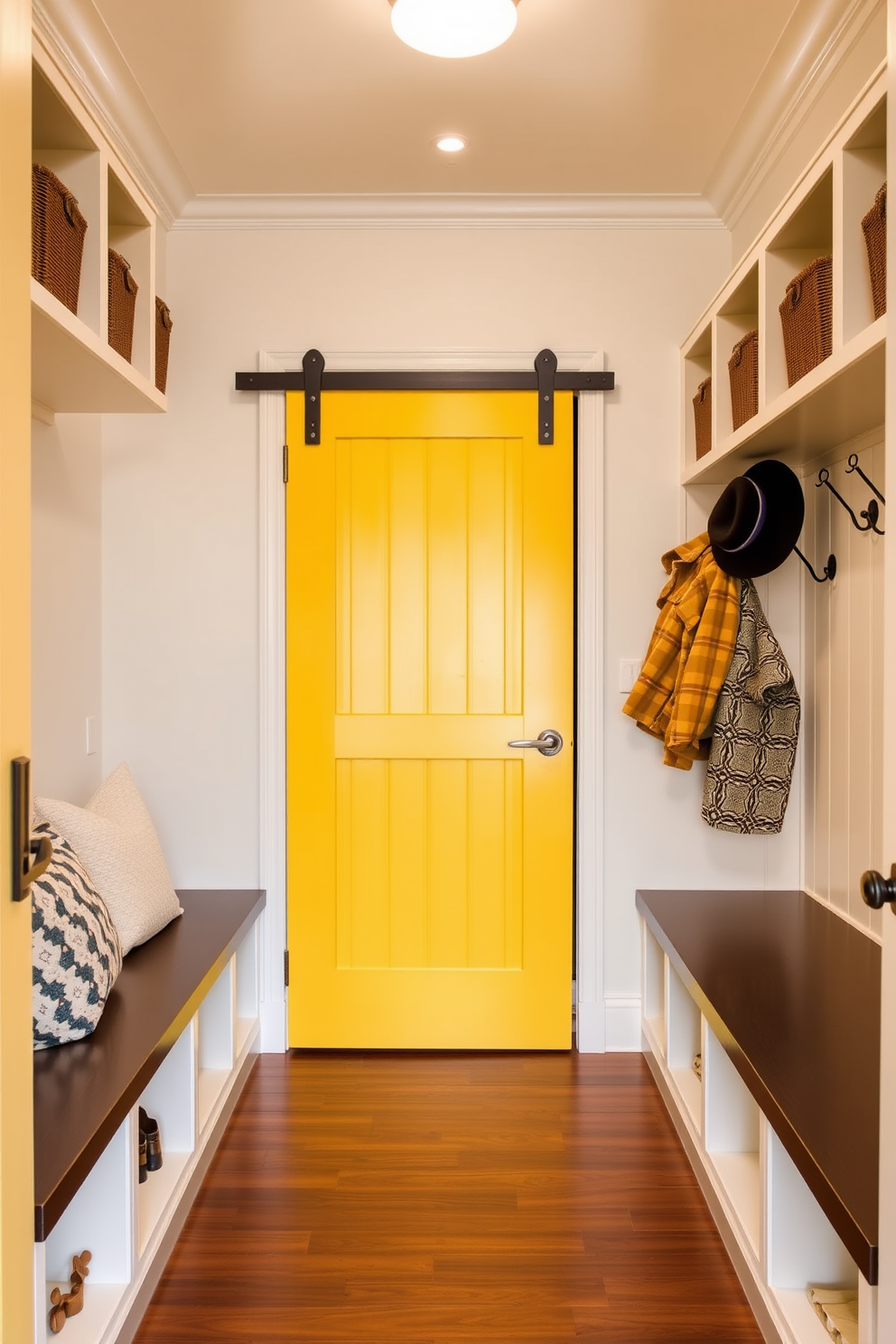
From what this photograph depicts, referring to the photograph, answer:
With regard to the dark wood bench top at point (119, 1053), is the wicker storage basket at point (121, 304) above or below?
above

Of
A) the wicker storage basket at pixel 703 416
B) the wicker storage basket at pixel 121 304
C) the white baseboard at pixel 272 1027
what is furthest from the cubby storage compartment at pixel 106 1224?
the wicker storage basket at pixel 703 416

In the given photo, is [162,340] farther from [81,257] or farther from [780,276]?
[780,276]

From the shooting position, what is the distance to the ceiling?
2080mm

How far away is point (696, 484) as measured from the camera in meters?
2.89

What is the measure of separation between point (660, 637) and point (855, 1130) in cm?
150

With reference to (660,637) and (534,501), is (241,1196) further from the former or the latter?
(534,501)

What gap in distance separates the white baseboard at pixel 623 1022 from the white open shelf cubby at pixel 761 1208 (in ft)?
1.58

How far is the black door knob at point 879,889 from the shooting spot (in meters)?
1.10

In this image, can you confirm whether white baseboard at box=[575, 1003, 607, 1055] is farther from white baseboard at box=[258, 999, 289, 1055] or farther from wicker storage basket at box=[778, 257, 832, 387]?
wicker storage basket at box=[778, 257, 832, 387]

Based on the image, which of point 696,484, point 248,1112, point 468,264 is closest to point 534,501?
point 696,484

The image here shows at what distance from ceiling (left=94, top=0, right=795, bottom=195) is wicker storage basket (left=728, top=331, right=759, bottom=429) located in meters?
0.64

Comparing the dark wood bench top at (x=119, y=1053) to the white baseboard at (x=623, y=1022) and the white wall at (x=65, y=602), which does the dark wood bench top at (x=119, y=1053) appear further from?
the white baseboard at (x=623, y=1022)

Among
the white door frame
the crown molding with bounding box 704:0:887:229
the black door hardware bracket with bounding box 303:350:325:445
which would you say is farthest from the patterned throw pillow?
the crown molding with bounding box 704:0:887:229

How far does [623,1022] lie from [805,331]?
2.06m
